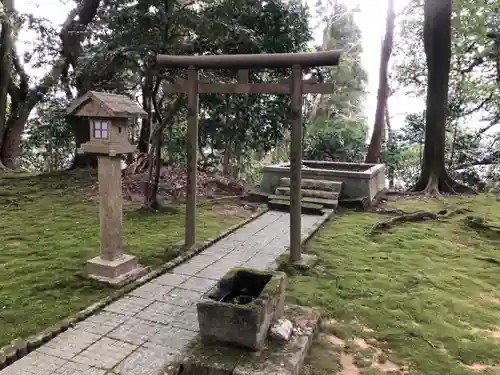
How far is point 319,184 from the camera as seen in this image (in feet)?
32.4

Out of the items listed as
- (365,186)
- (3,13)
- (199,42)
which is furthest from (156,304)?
(3,13)

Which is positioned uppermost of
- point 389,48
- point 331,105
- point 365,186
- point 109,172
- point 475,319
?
point 389,48

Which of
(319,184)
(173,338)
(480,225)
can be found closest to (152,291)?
(173,338)

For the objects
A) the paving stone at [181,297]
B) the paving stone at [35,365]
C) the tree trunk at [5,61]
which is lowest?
the paving stone at [35,365]

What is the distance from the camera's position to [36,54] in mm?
11617

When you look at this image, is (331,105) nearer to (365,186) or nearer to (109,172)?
(365,186)

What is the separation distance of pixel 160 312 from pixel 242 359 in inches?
52.0

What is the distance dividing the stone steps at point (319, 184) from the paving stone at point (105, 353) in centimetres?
679

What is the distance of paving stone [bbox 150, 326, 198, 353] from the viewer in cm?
363

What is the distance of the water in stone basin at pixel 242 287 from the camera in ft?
12.4

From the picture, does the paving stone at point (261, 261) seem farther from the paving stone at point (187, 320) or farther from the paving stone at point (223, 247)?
the paving stone at point (187, 320)

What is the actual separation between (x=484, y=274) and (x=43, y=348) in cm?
546

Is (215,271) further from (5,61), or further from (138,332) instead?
(5,61)

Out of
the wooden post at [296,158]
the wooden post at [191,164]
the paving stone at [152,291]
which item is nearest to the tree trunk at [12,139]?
the wooden post at [191,164]
